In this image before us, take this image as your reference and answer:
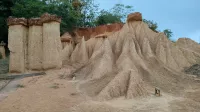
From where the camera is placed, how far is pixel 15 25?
14672 millimetres

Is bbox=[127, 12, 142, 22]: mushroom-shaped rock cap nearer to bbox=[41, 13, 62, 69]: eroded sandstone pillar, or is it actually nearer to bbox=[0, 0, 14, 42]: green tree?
bbox=[41, 13, 62, 69]: eroded sandstone pillar

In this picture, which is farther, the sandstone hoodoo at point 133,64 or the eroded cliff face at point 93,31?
the eroded cliff face at point 93,31

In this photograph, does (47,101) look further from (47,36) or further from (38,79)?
(47,36)

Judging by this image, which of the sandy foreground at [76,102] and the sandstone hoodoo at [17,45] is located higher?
the sandstone hoodoo at [17,45]

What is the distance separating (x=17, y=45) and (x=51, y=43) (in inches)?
64.9

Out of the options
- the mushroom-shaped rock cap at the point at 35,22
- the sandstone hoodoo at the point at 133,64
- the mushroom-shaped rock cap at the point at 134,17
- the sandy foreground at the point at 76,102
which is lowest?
the sandy foreground at the point at 76,102

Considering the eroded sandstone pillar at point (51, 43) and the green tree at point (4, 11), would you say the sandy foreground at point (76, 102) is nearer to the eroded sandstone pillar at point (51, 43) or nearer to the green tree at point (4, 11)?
the eroded sandstone pillar at point (51, 43)

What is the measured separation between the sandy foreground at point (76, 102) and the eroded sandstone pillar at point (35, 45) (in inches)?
118

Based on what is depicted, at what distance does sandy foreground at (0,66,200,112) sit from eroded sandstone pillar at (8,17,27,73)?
314cm

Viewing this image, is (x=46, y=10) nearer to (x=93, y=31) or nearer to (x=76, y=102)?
(x=93, y=31)

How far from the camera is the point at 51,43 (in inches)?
555

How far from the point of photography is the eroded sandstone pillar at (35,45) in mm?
14202

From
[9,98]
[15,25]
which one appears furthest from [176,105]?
[15,25]

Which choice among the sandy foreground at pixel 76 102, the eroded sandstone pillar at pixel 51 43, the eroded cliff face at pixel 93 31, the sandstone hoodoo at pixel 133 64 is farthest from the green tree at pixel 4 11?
the sandy foreground at pixel 76 102
